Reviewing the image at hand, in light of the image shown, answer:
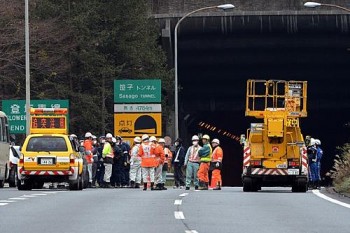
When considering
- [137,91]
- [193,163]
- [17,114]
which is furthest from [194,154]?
[17,114]

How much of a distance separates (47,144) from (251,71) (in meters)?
40.5

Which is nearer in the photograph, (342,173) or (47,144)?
(47,144)

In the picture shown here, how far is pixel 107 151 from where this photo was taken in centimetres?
4659

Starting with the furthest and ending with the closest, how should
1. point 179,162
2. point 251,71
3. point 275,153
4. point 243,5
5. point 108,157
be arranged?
1. point 251,71
2. point 243,5
3. point 179,162
4. point 108,157
5. point 275,153

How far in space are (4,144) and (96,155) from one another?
439 centimetres

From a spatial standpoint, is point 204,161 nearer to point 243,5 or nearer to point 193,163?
point 193,163

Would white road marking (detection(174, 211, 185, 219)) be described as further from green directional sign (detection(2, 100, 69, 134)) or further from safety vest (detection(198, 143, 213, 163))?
green directional sign (detection(2, 100, 69, 134))

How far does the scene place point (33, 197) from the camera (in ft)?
105

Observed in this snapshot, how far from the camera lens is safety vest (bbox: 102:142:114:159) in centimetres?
4650

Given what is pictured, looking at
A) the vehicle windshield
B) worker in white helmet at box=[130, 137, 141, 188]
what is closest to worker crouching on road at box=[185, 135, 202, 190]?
worker in white helmet at box=[130, 137, 141, 188]

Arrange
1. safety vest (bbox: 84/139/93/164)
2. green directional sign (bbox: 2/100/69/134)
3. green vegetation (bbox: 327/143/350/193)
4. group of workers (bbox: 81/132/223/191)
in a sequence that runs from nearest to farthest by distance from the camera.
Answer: green vegetation (bbox: 327/143/350/193) < group of workers (bbox: 81/132/223/191) < safety vest (bbox: 84/139/93/164) < green directional sign (bbox: 2/100/69/134)

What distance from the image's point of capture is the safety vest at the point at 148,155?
133ft

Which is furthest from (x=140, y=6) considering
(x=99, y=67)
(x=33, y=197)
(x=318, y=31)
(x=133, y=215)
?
(x=133, y=215)

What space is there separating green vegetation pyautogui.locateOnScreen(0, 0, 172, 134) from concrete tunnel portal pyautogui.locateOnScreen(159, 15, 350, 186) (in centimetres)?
293
